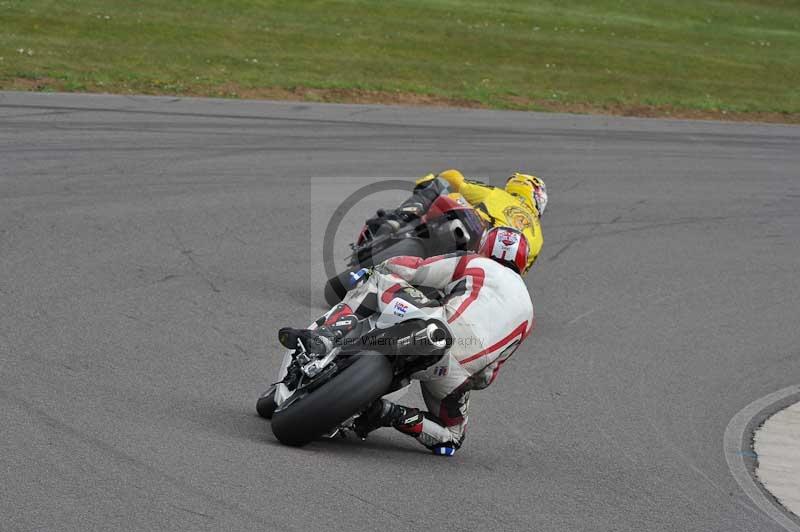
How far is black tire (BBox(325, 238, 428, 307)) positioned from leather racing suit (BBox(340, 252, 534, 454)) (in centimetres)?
236

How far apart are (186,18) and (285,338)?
771 inches

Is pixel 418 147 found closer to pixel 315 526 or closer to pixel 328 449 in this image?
pixel 328 449

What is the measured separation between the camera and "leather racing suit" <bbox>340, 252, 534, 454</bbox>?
5660 millimetres

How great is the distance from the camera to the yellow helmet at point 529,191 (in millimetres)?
9180

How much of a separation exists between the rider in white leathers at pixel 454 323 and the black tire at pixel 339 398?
34 centimetres

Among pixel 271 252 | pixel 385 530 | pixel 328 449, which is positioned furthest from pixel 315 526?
pixel 271 252

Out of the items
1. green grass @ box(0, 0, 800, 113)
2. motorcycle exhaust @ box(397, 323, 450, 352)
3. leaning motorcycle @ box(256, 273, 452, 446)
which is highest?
motorcycle exhaust @ box(397, 323, 450, 352)

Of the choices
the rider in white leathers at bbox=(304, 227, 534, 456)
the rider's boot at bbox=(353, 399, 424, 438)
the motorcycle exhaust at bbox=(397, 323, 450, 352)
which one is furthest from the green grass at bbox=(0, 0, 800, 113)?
the motorcycle exhaust at bbox=(397, 323, 450, 352)

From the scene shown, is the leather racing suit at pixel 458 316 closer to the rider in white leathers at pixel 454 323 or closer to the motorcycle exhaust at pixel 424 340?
the rider in white leathers at pixel 454 323

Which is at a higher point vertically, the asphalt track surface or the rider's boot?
the rider's boot

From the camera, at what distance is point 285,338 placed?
18.8 ft

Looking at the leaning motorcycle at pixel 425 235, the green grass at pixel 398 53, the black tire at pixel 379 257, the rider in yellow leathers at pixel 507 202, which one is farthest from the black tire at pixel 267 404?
the green grass at pixel 398 53

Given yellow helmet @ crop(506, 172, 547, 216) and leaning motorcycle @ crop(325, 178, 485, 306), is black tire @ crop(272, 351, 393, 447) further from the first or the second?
yellow helmet @ crop(506, 172, 547, 216)

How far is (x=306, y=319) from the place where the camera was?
8.54 meters
